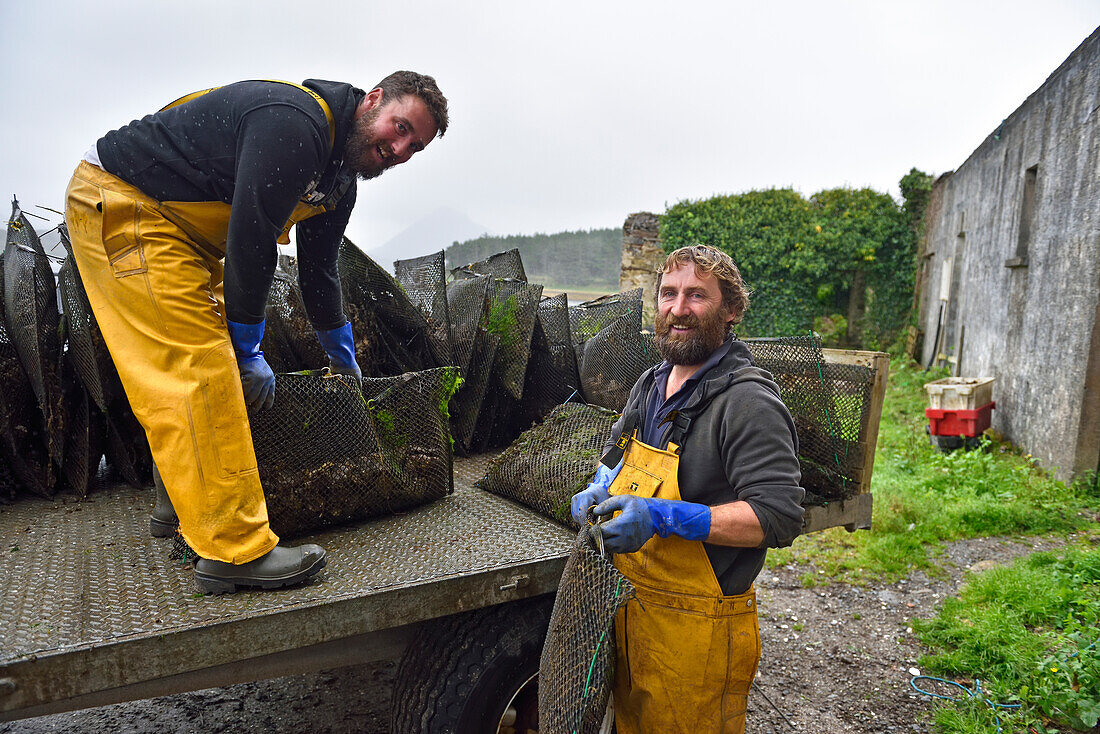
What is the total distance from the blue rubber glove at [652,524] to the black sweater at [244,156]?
4.39 feet

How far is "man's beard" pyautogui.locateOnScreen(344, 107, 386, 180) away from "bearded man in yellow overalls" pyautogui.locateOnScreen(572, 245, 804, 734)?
1117 mm

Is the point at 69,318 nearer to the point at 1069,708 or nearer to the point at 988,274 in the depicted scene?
the point at 1069,708

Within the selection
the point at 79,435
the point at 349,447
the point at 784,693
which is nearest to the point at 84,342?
the point at 79,435

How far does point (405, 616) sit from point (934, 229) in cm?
1369

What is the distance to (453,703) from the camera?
2.21m

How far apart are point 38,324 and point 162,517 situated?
94 centimetres

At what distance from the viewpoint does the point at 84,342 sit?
260 centimetres

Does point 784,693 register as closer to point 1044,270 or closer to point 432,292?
point 432,292

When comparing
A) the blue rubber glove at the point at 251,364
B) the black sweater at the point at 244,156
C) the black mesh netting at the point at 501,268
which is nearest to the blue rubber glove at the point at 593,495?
the blue rubber glove at the point at 251,364

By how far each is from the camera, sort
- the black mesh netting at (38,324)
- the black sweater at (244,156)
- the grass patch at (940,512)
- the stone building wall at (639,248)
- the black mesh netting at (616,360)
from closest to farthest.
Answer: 1. the black sweater at (244,156)
2. the black mesh netting at (38,324)
3. the black mesh netting at (616,360)
4. the grass patch at (940,512)
5. the stone building wall at (639,248)

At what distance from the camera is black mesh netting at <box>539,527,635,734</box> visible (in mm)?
1689

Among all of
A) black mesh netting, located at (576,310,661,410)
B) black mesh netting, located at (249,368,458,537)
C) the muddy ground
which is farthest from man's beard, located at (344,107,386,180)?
the muddy ground

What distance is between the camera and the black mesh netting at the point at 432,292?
3.54m

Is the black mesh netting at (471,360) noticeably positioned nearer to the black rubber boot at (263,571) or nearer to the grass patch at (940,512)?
the black rubber boot at (263,571)
